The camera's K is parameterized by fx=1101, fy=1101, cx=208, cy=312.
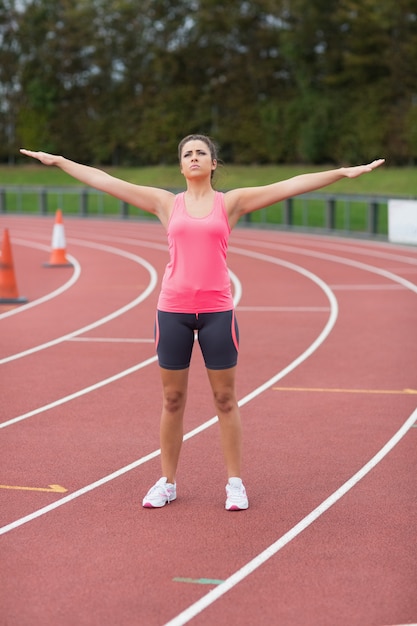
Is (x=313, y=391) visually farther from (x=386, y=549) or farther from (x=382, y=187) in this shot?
(x=382, y=187)

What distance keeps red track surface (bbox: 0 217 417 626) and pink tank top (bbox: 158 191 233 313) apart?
1151mm

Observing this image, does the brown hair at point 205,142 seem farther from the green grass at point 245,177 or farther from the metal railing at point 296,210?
the green grass at point 245,177

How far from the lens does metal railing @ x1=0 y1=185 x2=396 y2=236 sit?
1132 inches

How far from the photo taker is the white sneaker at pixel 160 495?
6.03m

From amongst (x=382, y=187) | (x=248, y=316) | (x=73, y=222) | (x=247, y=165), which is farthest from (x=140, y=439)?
(x=247, y=165)

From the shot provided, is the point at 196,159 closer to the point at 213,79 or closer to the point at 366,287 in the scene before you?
the point at 366,287

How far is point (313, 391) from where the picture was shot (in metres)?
9.27

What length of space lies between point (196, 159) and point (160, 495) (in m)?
1.84

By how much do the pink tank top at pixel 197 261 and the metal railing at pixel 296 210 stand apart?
21.6 meters

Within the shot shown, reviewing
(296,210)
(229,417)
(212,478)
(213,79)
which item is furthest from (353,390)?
(213,79)

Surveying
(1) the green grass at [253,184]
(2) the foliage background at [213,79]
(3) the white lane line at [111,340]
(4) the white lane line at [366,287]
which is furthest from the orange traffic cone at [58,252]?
(2) the foliage background at [213,79]

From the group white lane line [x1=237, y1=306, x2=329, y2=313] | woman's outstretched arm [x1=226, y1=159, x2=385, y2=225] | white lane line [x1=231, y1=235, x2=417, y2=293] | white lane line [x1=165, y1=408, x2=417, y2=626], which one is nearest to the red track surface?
white lane line [x1=165, y1=408, x2=417, y2=626]

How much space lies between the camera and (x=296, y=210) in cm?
3491

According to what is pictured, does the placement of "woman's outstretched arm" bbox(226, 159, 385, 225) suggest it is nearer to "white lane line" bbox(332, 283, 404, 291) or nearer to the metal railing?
"white lane line" bbox(332, 283, 404, 291)
